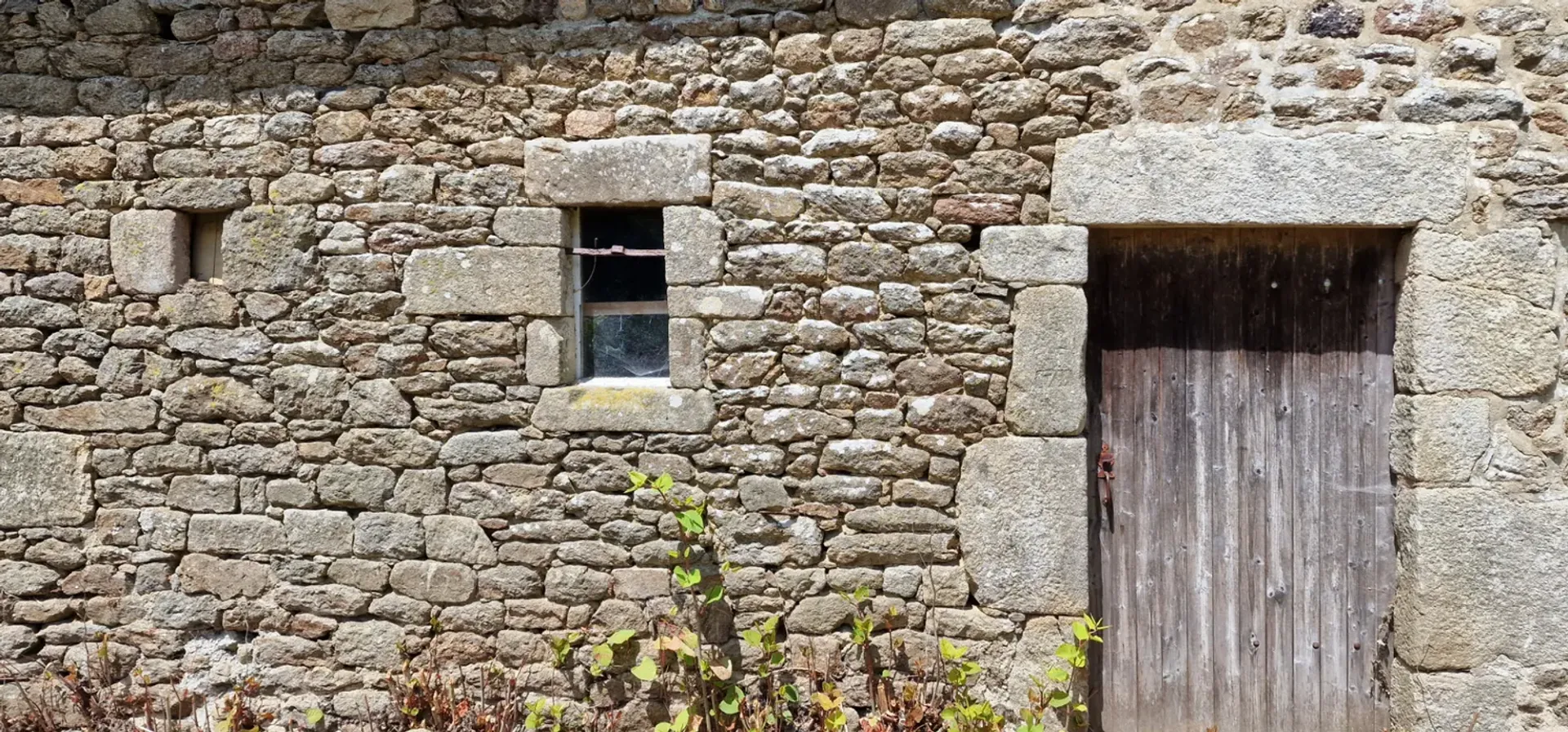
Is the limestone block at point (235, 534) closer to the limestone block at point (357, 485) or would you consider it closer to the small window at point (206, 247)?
the limestone block at point (357, 485)

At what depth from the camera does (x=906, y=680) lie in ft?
10.6

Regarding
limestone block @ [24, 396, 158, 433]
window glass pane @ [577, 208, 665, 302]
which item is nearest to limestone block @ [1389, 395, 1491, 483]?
window glass pane @ [577, 208, 665, 302]

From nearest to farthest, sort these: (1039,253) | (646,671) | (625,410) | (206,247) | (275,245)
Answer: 1. (1039,253)
2. (646,671)
3. (625,410)
4. (275,245)
5. (206,247)

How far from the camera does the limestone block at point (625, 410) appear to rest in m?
3.28

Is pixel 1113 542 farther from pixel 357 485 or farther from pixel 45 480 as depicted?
pixel 45 480

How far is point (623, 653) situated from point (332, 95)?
229 cm

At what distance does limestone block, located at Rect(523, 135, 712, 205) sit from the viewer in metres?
3.24

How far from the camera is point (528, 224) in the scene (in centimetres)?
333

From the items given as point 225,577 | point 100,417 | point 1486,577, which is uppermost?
point 100,417

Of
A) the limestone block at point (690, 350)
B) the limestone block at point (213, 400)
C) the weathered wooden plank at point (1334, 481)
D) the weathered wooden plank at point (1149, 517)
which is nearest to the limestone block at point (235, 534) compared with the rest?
the limestone block at point (213, 400)

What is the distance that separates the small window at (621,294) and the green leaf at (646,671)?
1.02 metres

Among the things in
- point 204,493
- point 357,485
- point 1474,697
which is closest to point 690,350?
point 357,485

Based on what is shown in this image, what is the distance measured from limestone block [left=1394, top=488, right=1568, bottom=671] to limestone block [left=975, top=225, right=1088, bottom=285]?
4.38 feet

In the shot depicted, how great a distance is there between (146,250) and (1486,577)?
15.7 ft
